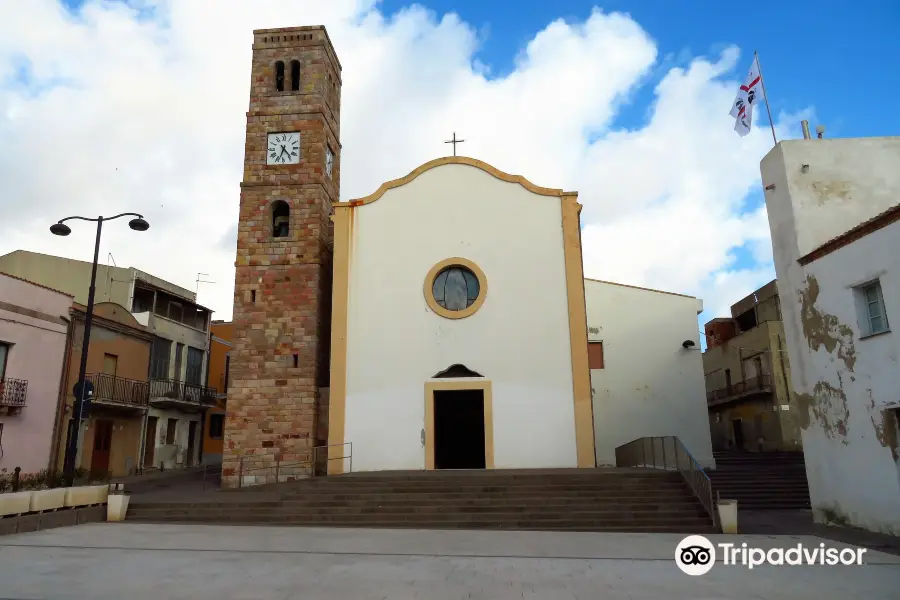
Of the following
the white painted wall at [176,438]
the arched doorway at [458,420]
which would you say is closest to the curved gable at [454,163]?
the arched doorway at [458,420]

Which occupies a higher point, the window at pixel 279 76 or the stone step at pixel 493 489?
the window at pixel 279 76

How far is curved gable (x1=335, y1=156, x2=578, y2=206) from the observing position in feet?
65.8

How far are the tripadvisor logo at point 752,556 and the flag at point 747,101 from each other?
997cm

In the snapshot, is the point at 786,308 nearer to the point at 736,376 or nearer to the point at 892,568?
the point at 892,568

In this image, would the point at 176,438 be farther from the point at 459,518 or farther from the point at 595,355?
the point at 459,518

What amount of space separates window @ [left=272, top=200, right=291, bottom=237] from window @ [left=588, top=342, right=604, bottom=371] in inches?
480

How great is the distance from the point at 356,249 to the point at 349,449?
6025mm

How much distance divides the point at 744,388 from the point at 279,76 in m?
25.5

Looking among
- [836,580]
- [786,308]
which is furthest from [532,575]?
[786,308]

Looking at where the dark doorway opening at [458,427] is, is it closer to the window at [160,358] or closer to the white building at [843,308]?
the white building at [843,308]

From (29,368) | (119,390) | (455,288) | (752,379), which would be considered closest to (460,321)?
(455,288)

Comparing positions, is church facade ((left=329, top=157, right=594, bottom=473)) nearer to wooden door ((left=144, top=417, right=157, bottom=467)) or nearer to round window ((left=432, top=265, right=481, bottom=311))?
round window ((left=432, top=265, right=481, bottom=311))

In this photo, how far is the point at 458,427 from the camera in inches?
726

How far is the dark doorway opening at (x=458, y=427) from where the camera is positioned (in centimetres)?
1822
